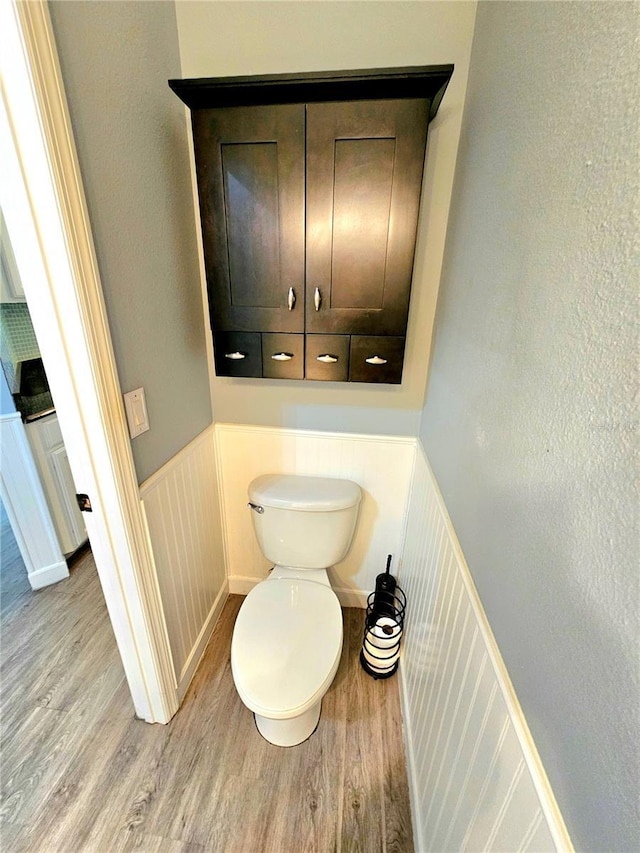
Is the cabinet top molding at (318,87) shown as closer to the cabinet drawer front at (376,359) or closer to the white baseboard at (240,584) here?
the cabinet drawer front at (376,359)

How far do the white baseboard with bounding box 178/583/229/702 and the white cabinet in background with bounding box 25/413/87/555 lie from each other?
0.94m

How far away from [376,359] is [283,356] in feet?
1.06

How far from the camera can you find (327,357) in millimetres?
1237

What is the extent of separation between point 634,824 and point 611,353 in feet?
1.47

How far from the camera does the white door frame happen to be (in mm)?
Result: 670

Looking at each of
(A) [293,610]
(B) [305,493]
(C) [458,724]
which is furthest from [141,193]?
(C) [458,724]

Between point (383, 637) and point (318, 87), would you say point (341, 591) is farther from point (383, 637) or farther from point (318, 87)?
point (318, 87)

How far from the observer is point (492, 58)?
0.85m

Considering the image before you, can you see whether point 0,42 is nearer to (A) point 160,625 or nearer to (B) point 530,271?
(B) point 530,271

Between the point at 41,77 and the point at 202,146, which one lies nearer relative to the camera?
the point at 41,77

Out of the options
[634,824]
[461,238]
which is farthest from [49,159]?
[634,824]

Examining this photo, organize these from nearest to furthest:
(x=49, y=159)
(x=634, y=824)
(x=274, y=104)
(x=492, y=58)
→ 1. (x=634, y=824)
2. (x=49, y=159)
3. (x=492, y=58)
4. (x=274, y=104)

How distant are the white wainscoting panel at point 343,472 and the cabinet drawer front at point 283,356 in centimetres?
32

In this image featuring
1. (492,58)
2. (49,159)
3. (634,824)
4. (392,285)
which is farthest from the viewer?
(392,285)
